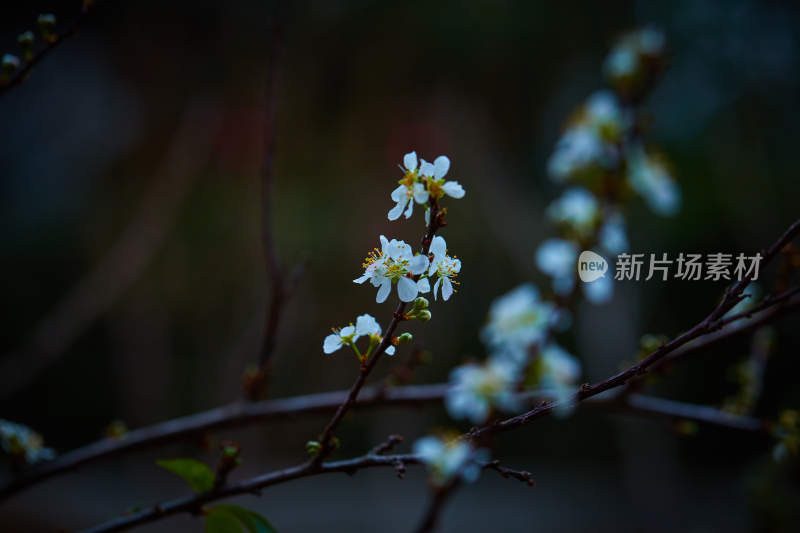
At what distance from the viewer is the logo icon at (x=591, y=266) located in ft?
2.80

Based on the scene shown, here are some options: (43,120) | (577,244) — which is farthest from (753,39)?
(43,120)

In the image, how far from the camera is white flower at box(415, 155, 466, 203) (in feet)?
1.34

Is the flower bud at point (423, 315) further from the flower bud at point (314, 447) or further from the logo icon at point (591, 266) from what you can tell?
the logo icon at point (591, 266)

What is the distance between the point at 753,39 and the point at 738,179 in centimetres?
71

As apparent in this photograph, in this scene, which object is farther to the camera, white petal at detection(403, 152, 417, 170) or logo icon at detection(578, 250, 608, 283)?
logo icon at detection(578, 250, 608, 283)

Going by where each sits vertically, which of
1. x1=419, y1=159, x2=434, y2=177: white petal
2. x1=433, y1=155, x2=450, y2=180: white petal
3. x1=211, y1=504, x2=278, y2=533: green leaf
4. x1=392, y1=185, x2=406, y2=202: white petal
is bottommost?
x1=211, y1=504, x2=278, y2=533: green leaf

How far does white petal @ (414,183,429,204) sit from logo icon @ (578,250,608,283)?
0.51 metres

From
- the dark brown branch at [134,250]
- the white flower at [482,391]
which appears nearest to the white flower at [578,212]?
the white flower at [482,391]

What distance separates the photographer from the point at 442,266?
16.9 inches

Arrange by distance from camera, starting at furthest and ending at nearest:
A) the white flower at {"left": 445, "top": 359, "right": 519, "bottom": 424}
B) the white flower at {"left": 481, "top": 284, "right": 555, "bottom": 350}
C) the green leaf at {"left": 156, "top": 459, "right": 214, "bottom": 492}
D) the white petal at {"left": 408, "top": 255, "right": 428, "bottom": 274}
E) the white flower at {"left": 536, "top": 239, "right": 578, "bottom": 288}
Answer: the white flower at {"left": 536, "top": 239, "right": 578, "bottom": 288}
the white flower at {"left": 481, "top": 284, "right": 555, "bottom": 350}
the white flower at {"left": 445, "top": 359, "right": 519, "bottom": 424}
the green leaf at {"left": 156, "top": 459, "right": 214, "bottom": 492}
the white petal at {"left": 408, "top": 255, "right": 428, "bottom": 274}

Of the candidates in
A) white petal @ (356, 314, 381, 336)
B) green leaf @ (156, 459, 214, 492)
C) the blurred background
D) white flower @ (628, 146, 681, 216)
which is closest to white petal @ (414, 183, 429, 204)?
white petal @ (356, 314, 381, 336)

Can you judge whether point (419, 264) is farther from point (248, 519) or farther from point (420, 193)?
point (248, 519)

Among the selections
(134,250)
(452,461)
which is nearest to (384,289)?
(452,461)

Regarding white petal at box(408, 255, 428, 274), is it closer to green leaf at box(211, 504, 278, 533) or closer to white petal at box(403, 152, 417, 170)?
white petal at box(403, 152, 417, 170)
